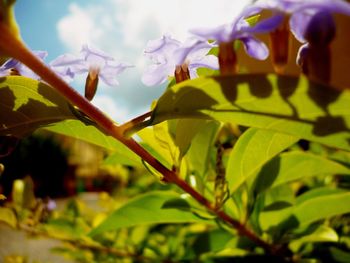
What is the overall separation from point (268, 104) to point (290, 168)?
0.43 m

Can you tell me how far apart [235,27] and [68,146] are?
10.7m

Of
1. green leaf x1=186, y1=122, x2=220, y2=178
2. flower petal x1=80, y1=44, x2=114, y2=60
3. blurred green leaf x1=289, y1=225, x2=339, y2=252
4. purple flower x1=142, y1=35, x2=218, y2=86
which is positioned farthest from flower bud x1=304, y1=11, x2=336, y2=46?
blurred green leaf x1=289, y1=225, x2=339, y2=252

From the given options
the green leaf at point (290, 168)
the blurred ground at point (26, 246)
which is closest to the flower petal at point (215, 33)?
the green leaf at point (290, 168)

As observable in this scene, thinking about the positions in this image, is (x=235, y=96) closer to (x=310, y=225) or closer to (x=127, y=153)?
(x=127, y=153)

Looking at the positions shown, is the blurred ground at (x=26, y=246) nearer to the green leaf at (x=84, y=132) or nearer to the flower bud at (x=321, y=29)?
the green leaf at (x=84, y=132)

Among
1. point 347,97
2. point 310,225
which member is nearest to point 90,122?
point 347,97

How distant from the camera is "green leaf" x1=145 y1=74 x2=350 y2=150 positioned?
38 cm

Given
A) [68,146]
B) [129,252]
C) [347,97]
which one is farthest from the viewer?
[68,146]

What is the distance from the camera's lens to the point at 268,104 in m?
0.41

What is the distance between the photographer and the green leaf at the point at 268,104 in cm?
38

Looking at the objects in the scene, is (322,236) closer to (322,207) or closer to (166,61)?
(322,207)

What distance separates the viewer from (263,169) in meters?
0.81

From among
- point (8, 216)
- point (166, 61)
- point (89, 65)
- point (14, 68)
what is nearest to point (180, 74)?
point (166, 61)

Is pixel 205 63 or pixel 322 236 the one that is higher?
pixel 205 63
